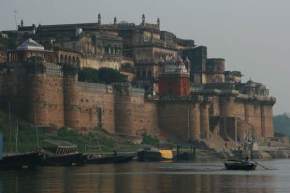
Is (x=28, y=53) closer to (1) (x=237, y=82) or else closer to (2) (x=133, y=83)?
(2) (x=133, y=83)

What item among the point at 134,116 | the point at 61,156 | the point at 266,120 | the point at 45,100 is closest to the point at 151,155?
the point at 45,100

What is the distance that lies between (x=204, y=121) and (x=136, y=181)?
65378 millimetres

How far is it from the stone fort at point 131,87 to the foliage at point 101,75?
166 cm

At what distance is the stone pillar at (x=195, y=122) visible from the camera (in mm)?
137250

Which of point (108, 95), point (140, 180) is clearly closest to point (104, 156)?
point (108, 95)

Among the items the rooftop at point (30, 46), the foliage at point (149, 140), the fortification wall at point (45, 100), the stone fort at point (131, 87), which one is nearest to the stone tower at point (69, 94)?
the stone fort at point (131, 87)

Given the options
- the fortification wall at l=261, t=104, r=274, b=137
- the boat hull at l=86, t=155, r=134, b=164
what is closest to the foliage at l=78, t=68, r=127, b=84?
the boat hull at l=86, t=155, r=134, b=164

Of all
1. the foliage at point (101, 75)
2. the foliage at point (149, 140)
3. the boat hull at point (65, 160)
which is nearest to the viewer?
the boat hull at point (65, 160)

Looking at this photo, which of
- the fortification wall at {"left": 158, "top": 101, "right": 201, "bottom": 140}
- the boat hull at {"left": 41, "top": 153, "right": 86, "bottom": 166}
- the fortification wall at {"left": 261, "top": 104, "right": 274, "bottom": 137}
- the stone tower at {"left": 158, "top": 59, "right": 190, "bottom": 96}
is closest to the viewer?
the boat hull at {"left": 41, "top": 153, "right": 86, "bottom": 166}

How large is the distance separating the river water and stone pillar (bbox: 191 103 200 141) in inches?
1693

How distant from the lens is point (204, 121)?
141m

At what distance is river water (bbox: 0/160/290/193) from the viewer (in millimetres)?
67125

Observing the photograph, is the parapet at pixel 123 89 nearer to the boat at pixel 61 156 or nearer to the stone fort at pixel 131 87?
the stone fort at pixel 131 87

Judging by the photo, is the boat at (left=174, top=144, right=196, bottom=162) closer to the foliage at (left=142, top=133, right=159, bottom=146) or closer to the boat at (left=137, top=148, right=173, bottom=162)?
the foliage at (left=142, top=133, right=159, bottom=146)
